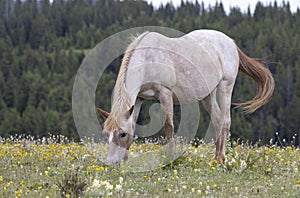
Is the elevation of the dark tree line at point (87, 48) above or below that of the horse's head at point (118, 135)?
below

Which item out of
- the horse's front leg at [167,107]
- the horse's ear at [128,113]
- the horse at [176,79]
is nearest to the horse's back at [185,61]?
the horse at [176,79]

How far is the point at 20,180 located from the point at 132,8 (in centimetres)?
17043

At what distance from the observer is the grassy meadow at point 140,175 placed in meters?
5.96

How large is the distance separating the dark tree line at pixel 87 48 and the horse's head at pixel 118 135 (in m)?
54.0

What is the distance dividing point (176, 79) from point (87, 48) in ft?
465

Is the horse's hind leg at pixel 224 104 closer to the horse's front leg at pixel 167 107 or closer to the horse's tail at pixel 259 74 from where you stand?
the horse's tail at pixel 259 74

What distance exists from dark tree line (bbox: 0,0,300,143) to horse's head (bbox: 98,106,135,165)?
5399cm

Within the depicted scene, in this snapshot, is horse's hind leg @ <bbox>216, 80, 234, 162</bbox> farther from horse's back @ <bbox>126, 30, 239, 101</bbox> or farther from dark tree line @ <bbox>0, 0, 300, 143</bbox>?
dark tree line @ <bbox>0, 0, 300, 143</bbox>

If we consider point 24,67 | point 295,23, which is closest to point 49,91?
point 24,67

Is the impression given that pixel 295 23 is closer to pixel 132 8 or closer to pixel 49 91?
pixel 132 8

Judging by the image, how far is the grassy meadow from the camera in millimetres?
5957

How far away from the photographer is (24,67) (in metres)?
126

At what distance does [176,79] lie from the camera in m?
8.98

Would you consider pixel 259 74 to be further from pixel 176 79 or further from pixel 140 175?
pixel 140 175
